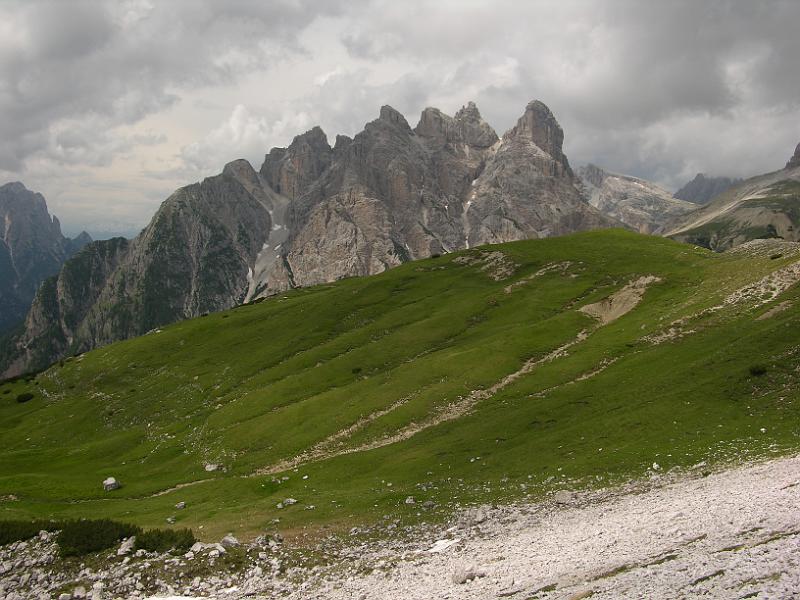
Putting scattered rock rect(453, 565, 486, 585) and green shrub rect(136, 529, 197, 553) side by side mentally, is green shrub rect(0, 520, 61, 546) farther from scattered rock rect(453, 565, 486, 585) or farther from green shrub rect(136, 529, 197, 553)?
scattered rock rect(453, 565, 486, 585)

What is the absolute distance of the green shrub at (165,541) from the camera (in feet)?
95.4

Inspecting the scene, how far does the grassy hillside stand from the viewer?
38125 millimetres

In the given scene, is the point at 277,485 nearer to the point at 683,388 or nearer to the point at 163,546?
the point at 163,546

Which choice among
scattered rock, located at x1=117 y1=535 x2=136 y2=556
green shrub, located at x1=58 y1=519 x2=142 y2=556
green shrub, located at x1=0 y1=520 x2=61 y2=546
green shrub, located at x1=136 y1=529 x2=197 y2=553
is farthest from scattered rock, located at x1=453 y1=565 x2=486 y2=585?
green shrub, located at x1=0 y1=520 x2=61 y2=546

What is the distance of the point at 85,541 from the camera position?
29.4 metres

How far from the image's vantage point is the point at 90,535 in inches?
1177

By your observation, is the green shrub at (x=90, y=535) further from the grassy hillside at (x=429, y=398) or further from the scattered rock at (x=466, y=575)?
the scattered rock at (x=466, y=575)

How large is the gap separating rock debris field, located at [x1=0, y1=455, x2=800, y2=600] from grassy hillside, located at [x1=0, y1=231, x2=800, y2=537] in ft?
13.7

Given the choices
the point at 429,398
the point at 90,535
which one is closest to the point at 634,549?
the point at 90,535

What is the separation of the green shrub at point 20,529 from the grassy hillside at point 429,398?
339 inches

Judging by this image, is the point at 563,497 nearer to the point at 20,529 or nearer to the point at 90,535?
the point at 90,535

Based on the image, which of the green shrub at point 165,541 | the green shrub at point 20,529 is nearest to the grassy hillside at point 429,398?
the green shrub at point 165,541

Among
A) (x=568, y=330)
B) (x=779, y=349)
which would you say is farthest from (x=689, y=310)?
(x=779, y=349)

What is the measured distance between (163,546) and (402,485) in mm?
17084
